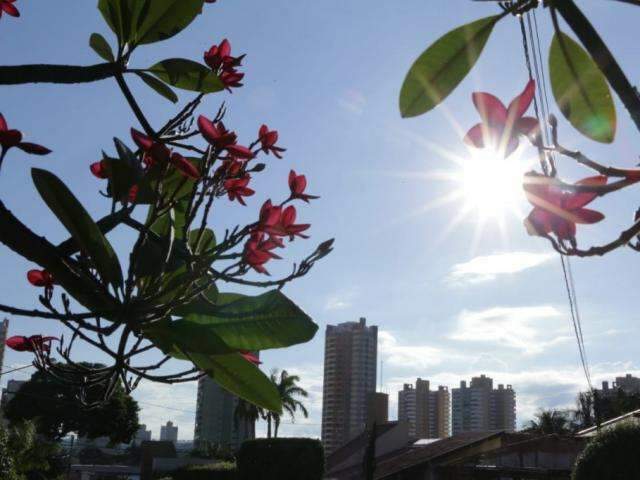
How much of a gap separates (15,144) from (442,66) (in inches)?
32.2

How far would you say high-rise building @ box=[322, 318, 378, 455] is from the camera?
205ft

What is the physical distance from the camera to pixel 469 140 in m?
0.58

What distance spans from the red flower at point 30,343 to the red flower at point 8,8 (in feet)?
2.30

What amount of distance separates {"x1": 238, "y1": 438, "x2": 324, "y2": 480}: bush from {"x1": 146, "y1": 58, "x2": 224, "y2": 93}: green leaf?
21.6m

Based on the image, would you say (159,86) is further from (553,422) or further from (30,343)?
(553,422)

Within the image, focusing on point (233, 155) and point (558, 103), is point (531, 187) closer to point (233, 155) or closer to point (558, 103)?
point (558, 103)

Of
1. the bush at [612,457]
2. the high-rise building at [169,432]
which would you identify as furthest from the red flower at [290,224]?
the high-rise building at [169,432]

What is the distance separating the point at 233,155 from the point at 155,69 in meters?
0.28

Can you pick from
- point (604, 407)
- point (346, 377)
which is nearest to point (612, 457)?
point (604, 407)

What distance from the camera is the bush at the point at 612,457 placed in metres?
8.94

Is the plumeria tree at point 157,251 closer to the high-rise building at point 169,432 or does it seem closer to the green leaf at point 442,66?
the green leaf at point 442,66

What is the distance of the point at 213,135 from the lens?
119 centimetres

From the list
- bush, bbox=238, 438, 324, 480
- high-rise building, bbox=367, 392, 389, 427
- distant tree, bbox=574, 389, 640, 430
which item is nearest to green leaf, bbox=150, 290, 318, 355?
bush, bbox=238, 438, 324, 480

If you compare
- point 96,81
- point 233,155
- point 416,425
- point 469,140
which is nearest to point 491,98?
point 469,140
